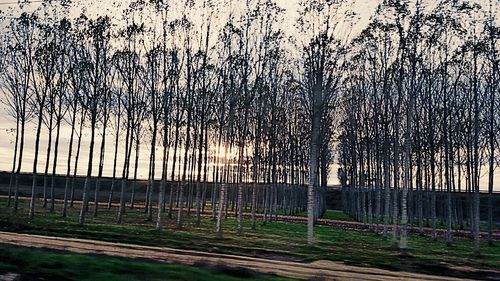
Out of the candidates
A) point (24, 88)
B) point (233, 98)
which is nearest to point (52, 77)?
point (24, 88)

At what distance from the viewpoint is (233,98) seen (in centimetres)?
3378

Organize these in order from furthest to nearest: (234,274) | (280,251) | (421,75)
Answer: (421,75) < (280,251) < (234,274)

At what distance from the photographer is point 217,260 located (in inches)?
655

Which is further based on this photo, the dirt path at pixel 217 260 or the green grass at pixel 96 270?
the dirt path at pixel 217 260

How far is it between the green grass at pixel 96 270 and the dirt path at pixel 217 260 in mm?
1904

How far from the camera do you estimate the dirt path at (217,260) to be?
1512cm

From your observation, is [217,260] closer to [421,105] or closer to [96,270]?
[96,270]

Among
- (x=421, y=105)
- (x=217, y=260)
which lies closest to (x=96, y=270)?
(x=217, y=260)

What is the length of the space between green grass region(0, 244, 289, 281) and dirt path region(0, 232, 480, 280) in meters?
1.90

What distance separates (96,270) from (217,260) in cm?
531

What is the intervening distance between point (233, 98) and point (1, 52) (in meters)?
18.3

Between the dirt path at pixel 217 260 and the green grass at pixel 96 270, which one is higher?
the green grass at pixel 96 270

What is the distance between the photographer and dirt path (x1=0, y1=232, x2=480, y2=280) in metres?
15.1

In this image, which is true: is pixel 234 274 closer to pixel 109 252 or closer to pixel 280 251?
pixel 109 252
